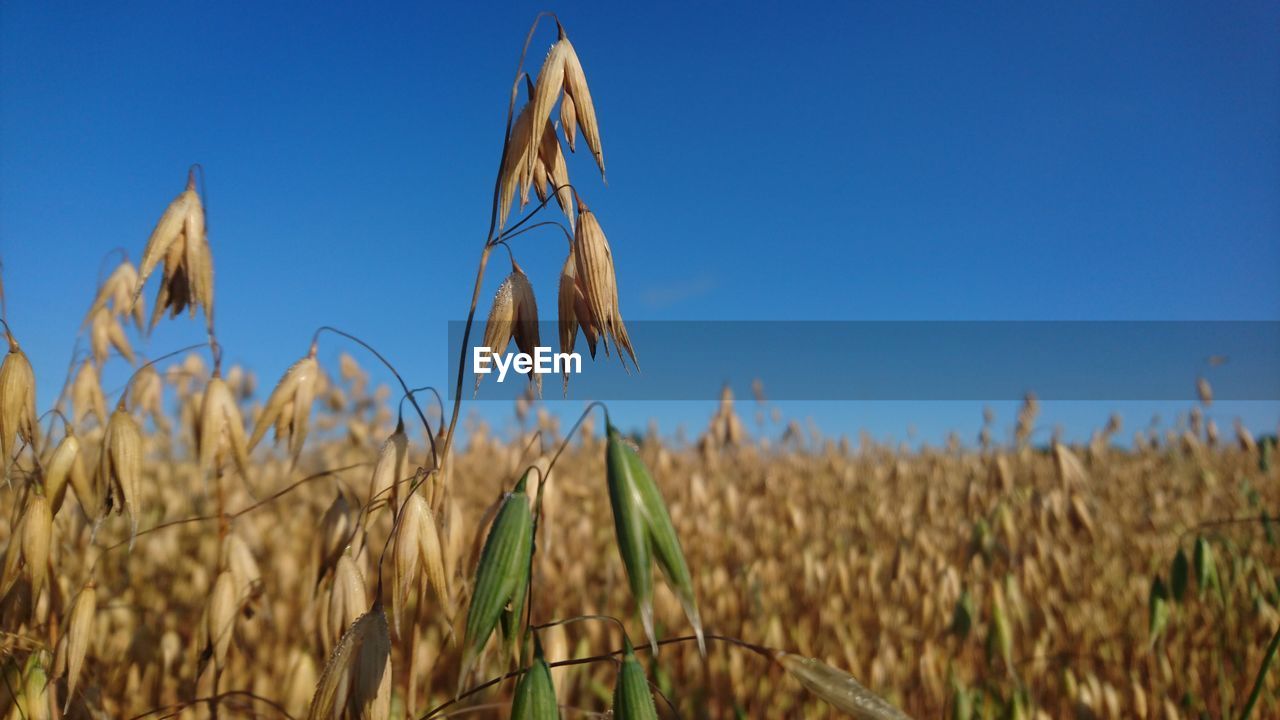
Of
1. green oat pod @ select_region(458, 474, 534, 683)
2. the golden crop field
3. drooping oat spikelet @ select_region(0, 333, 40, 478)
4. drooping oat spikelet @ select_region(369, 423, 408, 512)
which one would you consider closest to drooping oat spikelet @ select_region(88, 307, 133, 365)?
the golden crop field

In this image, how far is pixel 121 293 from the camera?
1.94 m

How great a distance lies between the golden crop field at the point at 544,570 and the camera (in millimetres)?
843

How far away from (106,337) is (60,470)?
3.27ft

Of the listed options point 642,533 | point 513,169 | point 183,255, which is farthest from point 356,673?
point 183,255

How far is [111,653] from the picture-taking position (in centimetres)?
188

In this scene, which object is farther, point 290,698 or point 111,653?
point 111,653

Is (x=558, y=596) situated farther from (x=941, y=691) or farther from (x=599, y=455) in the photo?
(x=599, y=455)

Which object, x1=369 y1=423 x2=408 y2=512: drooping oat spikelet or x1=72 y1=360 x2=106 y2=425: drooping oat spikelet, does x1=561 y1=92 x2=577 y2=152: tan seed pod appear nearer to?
x1=369 y1=423 x2=408 y2=512: drooping oat spikelet

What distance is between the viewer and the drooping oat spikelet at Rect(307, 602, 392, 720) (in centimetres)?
75

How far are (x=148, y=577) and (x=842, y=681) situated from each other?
276cm

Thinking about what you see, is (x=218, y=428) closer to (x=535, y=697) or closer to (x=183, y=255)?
(x=183, y=255)

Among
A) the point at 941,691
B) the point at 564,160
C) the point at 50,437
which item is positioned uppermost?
the point at 564,160

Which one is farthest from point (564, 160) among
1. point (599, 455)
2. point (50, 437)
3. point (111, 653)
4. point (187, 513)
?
point (599, 455)

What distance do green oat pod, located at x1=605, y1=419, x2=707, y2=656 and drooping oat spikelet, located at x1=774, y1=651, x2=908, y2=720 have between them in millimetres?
120
